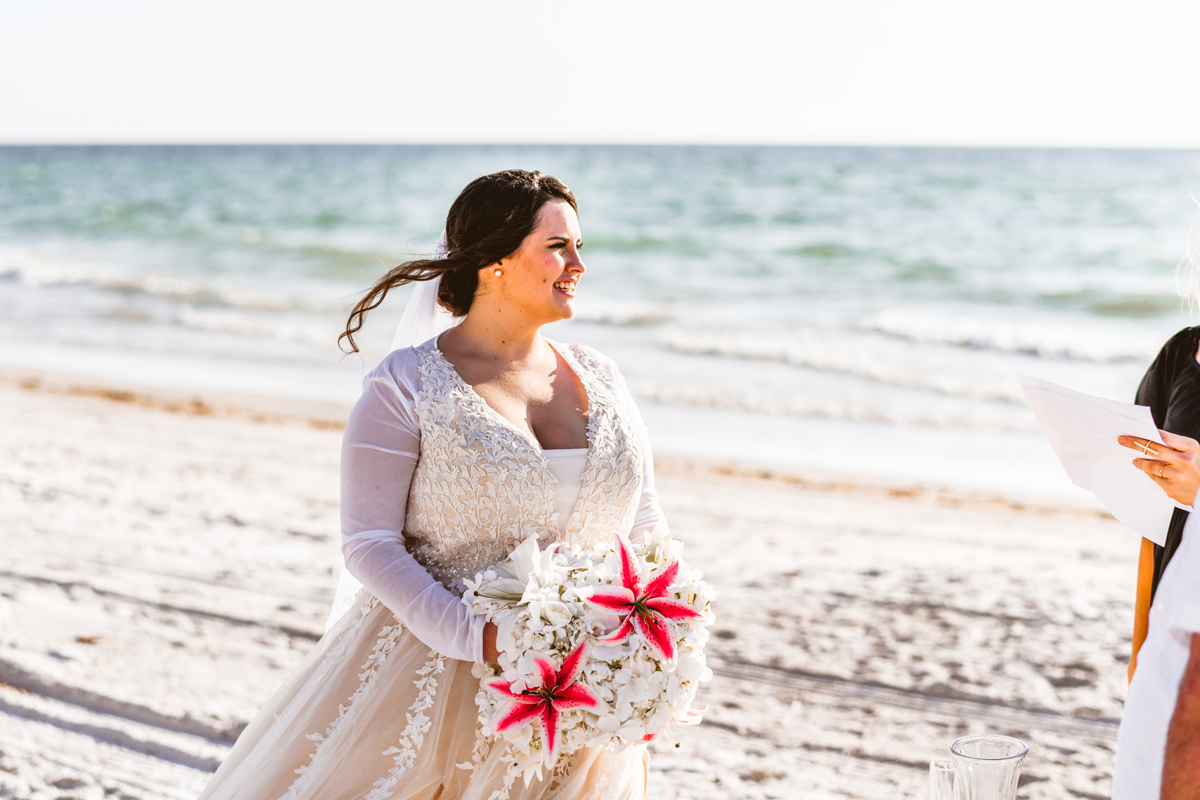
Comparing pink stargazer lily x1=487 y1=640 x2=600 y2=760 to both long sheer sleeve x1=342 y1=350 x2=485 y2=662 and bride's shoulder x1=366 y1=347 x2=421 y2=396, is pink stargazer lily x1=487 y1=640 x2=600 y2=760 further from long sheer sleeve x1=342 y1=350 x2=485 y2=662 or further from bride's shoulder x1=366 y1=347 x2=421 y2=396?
bride's shoulder x1=366 y1=347 x2=421 y2=396

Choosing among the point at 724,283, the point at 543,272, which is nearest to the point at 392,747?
the point at 543,272

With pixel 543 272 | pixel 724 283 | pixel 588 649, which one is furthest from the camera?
pixel 724 283

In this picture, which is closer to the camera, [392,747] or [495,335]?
[392,747]

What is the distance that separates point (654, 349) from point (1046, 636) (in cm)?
785

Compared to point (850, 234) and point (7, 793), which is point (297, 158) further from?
point (7, 793)

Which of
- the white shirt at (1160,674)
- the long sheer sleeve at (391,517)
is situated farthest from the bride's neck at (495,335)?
the white shirt at (1160,674)

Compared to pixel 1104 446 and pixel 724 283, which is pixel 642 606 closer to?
pixel 1104 446

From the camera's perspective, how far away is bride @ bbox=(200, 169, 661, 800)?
93.0 inches

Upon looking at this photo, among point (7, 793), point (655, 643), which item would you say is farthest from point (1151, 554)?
point (7, 793)

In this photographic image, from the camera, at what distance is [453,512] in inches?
94.3

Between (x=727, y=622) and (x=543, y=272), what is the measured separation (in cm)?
268

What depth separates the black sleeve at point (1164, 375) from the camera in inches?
108

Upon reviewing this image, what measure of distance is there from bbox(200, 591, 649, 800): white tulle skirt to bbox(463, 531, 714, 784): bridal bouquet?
4.6 inches

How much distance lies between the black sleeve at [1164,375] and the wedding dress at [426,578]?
147 cm
